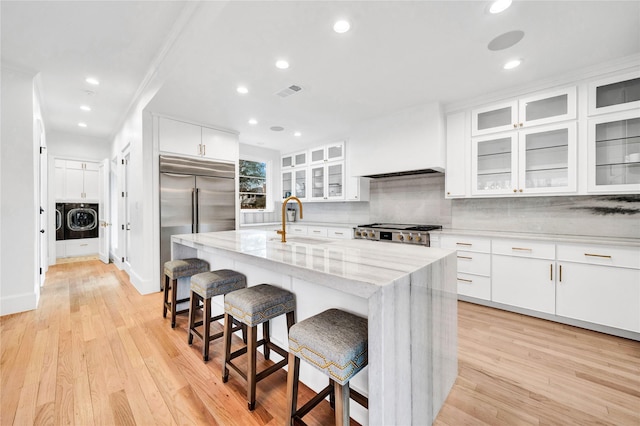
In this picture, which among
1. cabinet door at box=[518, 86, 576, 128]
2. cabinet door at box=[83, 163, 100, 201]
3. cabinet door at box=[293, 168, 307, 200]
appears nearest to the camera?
cabinet door at box=[518, 86, 576, 128]

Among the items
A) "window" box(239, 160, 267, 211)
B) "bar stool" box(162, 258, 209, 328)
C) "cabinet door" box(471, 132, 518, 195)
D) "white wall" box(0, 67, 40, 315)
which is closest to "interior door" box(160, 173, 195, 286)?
"bar stool" box(162, 258, 209, 328)

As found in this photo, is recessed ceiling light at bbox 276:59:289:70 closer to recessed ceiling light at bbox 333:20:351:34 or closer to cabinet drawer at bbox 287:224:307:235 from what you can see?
recessed ceiling light at bbox 333:20:351:34

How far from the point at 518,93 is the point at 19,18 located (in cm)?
483

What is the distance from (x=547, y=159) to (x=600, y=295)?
1.42m

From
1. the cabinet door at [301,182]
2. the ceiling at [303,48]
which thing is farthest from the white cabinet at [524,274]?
the cabinet door at [301,182]

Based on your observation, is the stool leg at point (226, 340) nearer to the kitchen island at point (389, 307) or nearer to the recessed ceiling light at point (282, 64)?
the kitchen island at point (389, 307)

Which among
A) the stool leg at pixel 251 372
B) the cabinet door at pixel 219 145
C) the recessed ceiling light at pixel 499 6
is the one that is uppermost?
the recessed ceiling light at pixel 499 6

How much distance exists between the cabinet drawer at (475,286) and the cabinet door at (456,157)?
104 centimetres

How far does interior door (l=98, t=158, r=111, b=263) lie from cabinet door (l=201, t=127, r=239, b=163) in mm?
3067

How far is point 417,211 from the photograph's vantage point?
3.99 m

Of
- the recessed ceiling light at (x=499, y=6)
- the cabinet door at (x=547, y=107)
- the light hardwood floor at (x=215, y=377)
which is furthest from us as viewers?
the cabinet door at (x=547, y=107)

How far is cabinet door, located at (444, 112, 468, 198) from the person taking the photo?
10.8ft

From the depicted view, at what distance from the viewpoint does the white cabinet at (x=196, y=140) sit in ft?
11.9

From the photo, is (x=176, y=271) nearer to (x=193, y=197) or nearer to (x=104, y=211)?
(x=193, y=197)
